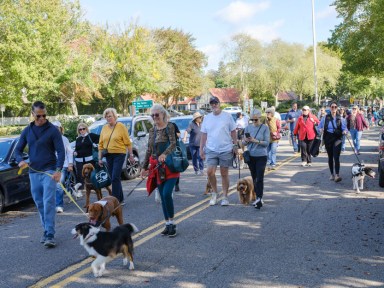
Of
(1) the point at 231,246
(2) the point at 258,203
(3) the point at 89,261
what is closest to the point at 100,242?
(3) the point at 89,261

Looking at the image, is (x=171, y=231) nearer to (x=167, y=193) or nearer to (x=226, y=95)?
(x=167, y=193)

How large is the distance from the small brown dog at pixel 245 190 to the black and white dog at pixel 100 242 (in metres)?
3.78

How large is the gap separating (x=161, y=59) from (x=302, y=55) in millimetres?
28858

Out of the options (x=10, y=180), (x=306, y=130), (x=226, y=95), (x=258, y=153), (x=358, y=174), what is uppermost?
(x=226, y=95)

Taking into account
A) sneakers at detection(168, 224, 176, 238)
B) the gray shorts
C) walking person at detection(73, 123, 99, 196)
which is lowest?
sneakers at detection(168, 224, 176, 238)

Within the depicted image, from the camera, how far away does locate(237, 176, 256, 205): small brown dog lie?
844 centimetres

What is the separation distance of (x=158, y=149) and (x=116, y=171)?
1.87m

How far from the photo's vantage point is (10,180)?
8.97 meters

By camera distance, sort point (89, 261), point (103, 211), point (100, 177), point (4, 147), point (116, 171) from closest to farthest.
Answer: point (89, 261), point (103, 211), point (116, 171), point (100, 177), point (4, 147)

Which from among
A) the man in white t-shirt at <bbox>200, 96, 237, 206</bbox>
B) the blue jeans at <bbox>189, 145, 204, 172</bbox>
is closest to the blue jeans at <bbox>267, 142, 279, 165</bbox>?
the blue jeans at <bbox>189, 145, 204, 172</bbox>

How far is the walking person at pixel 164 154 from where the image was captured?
20.6 feet

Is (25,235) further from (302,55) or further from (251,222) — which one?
(302,55)

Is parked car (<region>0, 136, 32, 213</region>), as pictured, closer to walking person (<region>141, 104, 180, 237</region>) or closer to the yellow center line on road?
the yellow center line on road

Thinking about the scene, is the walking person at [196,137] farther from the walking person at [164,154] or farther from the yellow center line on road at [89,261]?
the walking person at [164,154]
